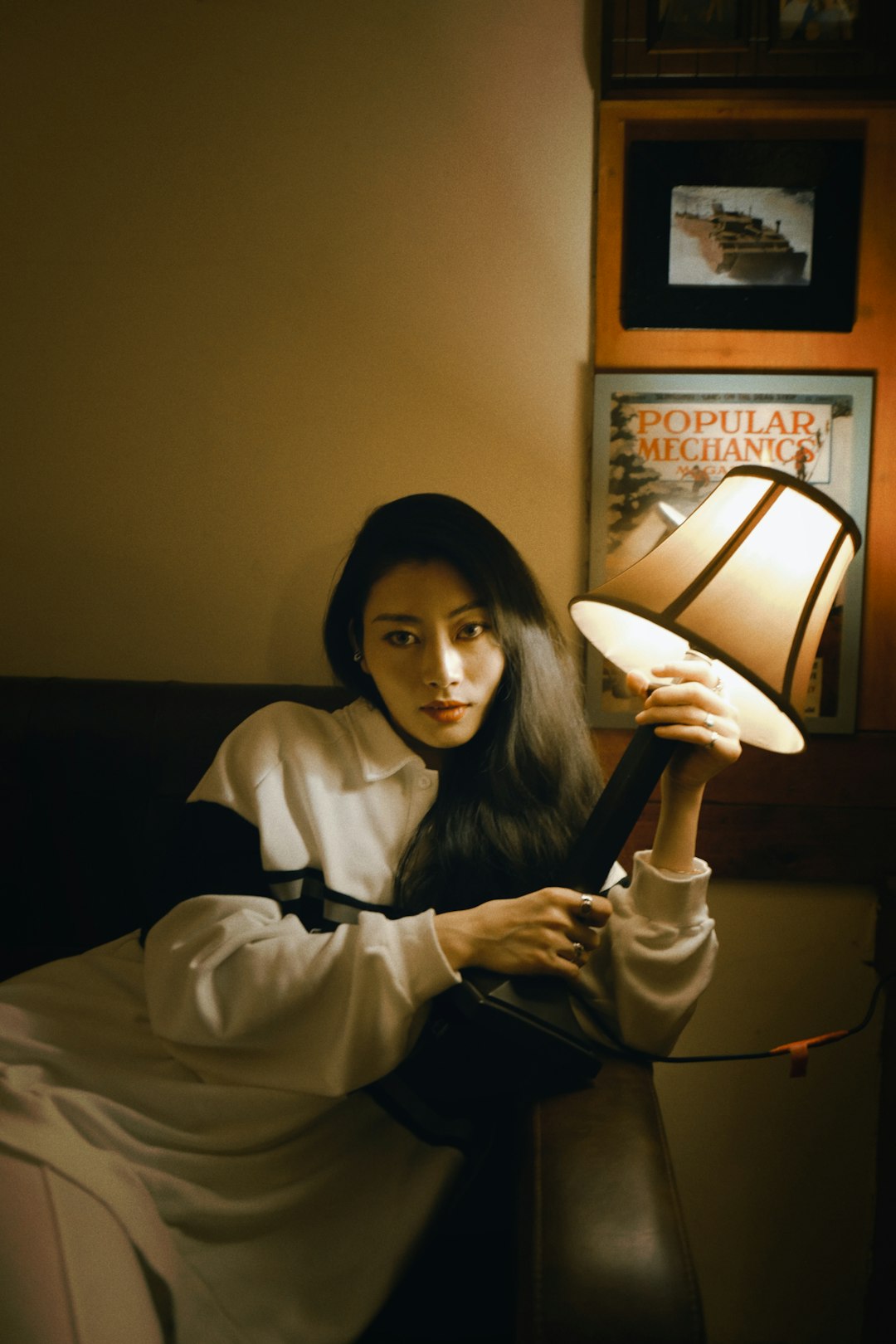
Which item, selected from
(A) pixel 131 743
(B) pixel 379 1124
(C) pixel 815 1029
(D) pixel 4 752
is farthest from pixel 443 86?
(C) pixel 815 1029

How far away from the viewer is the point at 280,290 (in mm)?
1512

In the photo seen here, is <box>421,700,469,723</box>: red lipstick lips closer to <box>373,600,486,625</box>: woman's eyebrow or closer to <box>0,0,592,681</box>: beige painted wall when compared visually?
<box>373,600,486,625</box>: woman's eyebrow

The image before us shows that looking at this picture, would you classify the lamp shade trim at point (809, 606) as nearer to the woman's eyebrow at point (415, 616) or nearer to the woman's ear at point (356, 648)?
the woman's eyebrow at point (415, 616)

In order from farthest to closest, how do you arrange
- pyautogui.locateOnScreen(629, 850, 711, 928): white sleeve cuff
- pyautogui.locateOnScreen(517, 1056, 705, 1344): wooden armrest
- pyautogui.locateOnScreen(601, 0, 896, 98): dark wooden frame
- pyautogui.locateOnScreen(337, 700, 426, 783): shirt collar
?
pyautogui.locateOnScreen(601, 0, 896, 98): dark wooden frame < pyautogui.locateOnScreen(337, 700, 426, 783): shirt collar < pyautogui.locateOnScreen(629, 850, 711, 928): white sleeve cuff < pyautogui.locateOnScreen(517, 1056, 705, 1344): wooden armrest

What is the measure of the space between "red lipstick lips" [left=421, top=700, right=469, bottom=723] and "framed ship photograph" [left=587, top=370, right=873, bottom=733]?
0.46 meters

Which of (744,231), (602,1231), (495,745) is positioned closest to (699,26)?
(744,231)

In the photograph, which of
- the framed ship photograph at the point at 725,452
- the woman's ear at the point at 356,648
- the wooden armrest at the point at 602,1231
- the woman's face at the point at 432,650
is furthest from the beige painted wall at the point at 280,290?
the wooden armrest at the point at 602,1231

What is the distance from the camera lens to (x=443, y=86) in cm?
146

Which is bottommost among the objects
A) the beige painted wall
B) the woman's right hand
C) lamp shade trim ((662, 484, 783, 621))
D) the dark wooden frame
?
the woman's right hand

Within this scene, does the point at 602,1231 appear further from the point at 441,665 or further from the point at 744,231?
the point at 744,231

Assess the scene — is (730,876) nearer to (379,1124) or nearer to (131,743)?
(379,1124)

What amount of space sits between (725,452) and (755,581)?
0.65 metres

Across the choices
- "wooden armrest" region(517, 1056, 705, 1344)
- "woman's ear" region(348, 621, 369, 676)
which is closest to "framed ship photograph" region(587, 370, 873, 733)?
"woman's ear" region(348, 621, 369, 676)

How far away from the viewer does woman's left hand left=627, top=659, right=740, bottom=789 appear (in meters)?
0.96
